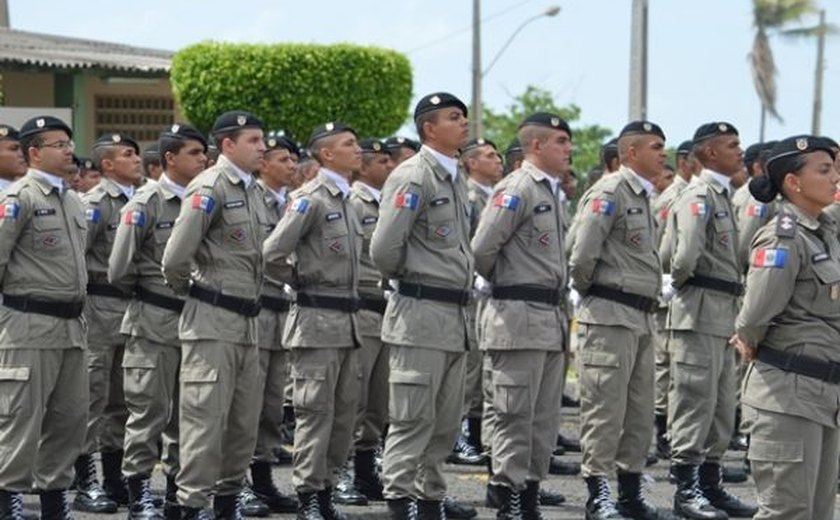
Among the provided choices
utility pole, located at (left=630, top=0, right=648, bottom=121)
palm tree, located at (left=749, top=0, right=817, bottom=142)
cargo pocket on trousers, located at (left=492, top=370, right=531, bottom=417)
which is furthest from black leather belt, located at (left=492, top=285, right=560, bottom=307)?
palm tree, located at (left=749, top=0, right=817, bottom=142)

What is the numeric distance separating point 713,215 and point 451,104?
2078mm

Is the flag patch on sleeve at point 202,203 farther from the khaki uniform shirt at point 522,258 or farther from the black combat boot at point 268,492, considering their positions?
the black combat boot at point 268,492

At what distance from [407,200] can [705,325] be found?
2.38 m

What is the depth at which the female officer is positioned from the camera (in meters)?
8.30

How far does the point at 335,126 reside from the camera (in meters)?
11.1

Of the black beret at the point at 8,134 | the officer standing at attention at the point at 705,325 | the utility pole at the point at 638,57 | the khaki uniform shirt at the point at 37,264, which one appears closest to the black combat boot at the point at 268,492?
the khaki uniform shirt at the point at 37,264

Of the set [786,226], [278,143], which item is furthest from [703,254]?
[786,226]

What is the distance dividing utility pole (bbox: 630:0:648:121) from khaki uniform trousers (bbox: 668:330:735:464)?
12.5 meters

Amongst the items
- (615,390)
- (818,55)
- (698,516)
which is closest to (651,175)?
(615,390)

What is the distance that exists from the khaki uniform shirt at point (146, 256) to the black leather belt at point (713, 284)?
3175 millimetres

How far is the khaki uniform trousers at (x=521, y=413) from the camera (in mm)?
10453

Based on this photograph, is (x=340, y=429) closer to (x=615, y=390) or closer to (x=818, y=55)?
(x=615, y=390)

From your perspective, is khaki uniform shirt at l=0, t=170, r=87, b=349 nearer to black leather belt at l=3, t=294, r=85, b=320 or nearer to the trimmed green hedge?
black leather belt at l=3, t=294, r=85, b=320

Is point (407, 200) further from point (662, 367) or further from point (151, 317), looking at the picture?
point (662, 367)
